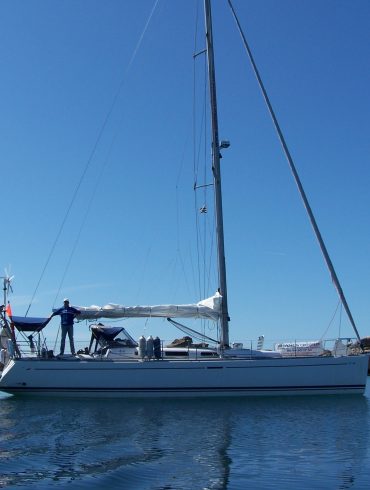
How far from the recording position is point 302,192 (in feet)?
76.8

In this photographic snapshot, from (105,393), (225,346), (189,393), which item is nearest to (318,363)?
(225,346)

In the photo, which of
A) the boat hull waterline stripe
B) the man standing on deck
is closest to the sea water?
the boat hull waterline stripe

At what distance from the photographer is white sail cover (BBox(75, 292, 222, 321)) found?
73.0 ft

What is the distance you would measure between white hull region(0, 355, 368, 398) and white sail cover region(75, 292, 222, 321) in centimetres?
231

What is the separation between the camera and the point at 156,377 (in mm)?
20547

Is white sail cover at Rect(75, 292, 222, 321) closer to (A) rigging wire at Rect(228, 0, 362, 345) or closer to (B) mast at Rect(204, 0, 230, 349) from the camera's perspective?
(B) mast at Rect(204, 0, 230, 349)

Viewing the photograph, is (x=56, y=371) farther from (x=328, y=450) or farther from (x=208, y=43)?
(x=208, y=43)

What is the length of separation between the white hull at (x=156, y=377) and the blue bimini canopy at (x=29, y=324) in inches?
68.3

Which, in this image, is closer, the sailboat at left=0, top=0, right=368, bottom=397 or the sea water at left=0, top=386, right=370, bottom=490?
the sea water at left=0, top=386, right=370, bottom=490

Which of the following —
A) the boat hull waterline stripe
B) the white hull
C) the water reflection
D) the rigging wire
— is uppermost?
the rigging wire

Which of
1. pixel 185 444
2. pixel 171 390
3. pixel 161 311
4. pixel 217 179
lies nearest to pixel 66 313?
pixel 161 311

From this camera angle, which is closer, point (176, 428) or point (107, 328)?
point (176, 428)

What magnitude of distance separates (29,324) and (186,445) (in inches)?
465

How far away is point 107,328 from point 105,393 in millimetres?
3255
